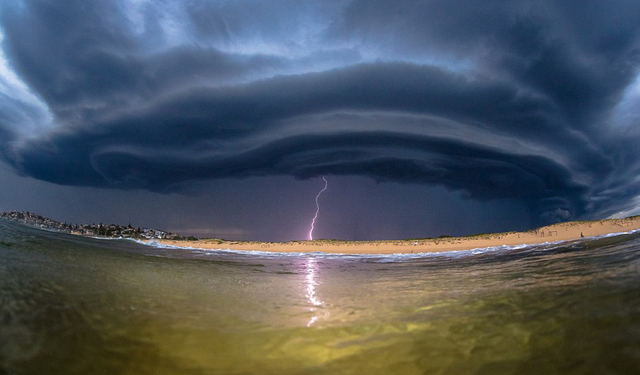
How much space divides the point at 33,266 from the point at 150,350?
6.55 m

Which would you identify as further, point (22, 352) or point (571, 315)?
point (571, 315)

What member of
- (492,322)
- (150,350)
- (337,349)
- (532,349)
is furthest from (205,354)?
(492,322)

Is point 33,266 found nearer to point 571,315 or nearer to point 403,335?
point 403,335

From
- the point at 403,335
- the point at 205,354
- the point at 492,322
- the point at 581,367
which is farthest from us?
the point at 492,322

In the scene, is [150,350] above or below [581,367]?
below

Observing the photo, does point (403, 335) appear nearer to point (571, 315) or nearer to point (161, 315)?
point (571, 315)

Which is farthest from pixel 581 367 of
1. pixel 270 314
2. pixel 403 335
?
pixel 270 314

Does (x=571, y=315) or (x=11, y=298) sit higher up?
(x=571, y=315)

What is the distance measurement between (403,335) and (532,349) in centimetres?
129

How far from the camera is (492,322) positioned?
Result: 145 inches

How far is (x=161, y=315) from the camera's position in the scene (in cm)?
417

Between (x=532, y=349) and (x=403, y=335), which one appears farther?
(x=403, y=335)

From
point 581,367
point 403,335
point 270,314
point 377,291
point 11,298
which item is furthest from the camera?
point 377,291

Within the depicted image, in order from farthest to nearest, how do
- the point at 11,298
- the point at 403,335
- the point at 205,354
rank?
the point at 11,298, the point at 403,335, the point at 205,354
